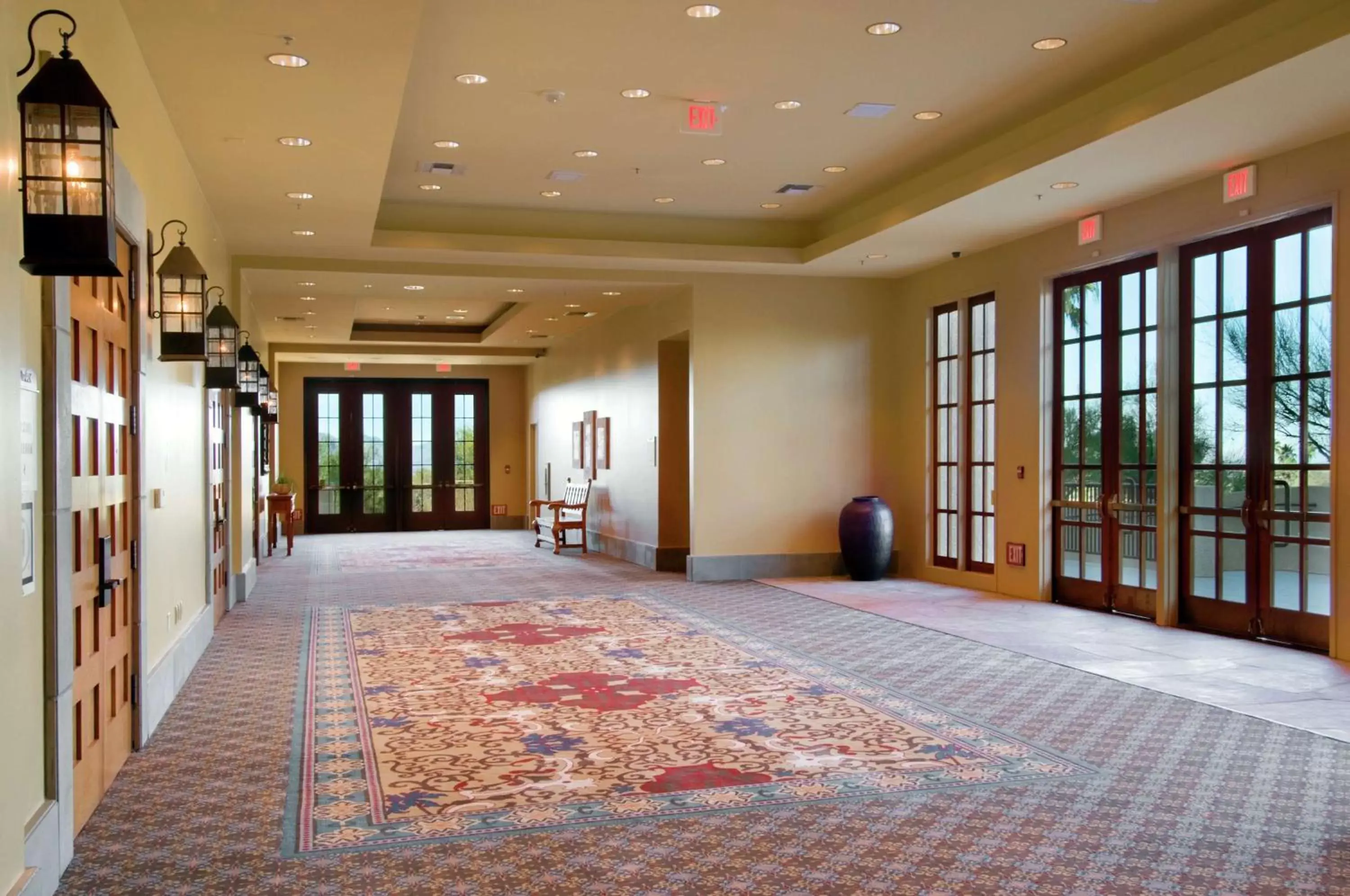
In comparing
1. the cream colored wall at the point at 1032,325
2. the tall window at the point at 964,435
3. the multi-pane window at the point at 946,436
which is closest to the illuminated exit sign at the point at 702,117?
the cream colored wall at the point at 1032,325

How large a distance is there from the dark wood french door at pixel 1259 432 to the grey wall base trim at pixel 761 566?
4435 mm

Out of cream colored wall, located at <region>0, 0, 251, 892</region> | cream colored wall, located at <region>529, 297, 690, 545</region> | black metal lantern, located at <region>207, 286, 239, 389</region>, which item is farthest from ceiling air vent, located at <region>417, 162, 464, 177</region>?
cream colored wall, located at <region>529, 297, 690, 545</region>

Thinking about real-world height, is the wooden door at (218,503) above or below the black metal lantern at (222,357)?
below

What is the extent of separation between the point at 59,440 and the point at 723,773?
291 cm

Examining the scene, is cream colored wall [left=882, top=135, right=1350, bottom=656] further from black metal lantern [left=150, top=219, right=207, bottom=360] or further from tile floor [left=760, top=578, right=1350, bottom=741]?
black metal lantern [left=150, top=219, right=207, bottom=360]

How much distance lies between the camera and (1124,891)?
11.9 feet

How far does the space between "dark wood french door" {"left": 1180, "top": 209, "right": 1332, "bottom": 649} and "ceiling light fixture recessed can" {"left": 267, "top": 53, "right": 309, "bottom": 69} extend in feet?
20.9

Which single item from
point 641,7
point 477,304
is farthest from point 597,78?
point 477,304

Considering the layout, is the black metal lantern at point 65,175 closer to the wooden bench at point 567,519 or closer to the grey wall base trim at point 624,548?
the grey wall base trim at point 624,548

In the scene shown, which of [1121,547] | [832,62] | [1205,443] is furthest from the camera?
[1121,547]

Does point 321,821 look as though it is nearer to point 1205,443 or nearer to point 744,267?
point 1205,443

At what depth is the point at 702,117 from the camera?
7930 mm

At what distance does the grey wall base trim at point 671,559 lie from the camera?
13.7 m

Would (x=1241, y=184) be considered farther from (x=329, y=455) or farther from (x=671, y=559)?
(x=329, y=455)
